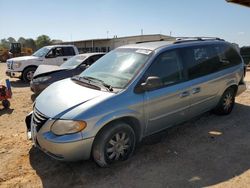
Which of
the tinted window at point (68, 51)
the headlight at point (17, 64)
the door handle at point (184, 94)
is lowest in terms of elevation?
the headlight at point (17, 64)

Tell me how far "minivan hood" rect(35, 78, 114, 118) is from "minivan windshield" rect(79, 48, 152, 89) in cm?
37

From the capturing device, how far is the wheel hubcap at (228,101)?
591cm

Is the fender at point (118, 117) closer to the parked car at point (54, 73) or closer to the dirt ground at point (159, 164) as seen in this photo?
the dirt ground at point (159, 164)

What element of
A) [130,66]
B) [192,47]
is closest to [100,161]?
[130,66]

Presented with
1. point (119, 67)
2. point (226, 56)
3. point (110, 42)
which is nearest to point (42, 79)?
point (119, 67)

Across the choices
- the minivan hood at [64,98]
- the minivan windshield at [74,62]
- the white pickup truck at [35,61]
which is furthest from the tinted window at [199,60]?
the white pickup truck at [35,61]

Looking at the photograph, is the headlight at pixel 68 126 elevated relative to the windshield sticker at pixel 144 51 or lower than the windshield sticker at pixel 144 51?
lower

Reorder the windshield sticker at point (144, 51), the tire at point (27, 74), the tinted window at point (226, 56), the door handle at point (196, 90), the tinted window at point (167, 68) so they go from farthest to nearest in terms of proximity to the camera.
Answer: the tire at point (27, 74)
the tinted window at point (226, 56)
the door handle at point (196, 90)
the windshield sticker at point (144, 51)
the tinted window at point (167, 68)

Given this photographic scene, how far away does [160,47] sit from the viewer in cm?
444

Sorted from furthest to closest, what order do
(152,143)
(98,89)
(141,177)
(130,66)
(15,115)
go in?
(15,115)
(152,143)
(130,66)
(98,89)
(141,177)

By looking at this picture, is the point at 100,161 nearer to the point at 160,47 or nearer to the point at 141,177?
the point at 141,177

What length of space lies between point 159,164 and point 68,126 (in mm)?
1560

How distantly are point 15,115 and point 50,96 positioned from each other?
3.19m

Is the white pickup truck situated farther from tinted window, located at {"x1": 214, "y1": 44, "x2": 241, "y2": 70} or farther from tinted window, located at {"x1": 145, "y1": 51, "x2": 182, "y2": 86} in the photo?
tinted window, located at {"x1": 145, "y1": 51, "x2": 182, "y2": 86}
